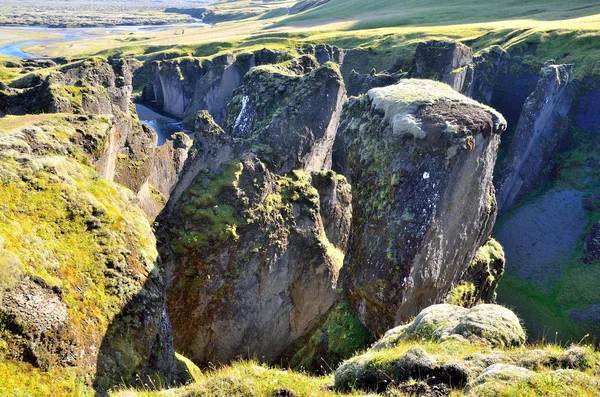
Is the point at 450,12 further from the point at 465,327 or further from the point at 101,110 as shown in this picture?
the point at 465,327

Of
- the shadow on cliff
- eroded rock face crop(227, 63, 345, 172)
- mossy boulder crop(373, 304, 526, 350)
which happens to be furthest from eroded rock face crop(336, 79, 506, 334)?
eroded rock face crop(227, 63, 345, 172)

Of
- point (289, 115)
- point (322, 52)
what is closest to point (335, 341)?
point (289, 115)

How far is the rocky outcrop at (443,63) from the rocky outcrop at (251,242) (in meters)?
27.6

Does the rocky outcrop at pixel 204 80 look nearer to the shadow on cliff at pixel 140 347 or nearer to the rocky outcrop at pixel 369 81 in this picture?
the rocky outcrop at pixel 369 81

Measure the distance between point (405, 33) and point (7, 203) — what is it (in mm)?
98058

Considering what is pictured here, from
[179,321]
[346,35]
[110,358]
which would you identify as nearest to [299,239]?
[179,321]

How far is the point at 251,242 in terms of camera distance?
17.9 metres

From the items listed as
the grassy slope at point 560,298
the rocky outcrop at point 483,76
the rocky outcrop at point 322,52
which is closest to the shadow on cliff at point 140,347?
the grassy slope at point 560,298

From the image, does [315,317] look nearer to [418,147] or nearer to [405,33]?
[418,147]

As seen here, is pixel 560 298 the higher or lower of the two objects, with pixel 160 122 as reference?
lower

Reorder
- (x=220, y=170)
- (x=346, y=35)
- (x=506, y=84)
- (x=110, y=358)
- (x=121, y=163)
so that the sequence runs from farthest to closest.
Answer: (x=346, y=35)
(x=506, y=84)
(x=121, y=163)
(x=220, y=170)
(x=110, y=358)

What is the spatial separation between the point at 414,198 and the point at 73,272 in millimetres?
10226

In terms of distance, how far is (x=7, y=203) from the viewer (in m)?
10.2

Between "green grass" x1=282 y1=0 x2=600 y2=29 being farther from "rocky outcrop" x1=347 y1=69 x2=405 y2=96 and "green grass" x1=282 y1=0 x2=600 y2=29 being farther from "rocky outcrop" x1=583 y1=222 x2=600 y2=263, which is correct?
"rocky outcrop" x1=583 y1=222 x2=600 y2=263
